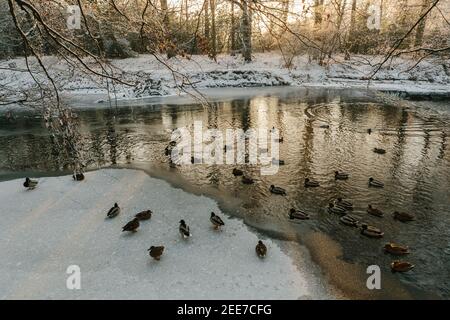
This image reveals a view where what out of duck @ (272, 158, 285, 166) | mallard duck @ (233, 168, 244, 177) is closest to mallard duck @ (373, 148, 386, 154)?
duck @ (272, 158, 285, 166)

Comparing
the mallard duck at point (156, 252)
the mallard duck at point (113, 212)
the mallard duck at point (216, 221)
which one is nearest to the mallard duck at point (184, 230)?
the mallard duck at point (216, 221)

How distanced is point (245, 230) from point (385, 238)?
3.35 metres

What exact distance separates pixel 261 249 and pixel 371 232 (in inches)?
111

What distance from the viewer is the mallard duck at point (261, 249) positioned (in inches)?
305

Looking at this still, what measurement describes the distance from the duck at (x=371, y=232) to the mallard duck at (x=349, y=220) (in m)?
0.37

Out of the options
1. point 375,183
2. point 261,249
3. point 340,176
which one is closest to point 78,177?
point 261,249

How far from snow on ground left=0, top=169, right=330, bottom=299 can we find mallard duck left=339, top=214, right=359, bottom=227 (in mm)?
2076

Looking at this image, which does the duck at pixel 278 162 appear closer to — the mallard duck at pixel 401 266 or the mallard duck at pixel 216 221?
the mallard duck at pixel 216 221

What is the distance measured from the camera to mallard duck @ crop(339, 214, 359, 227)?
8.99 metres
